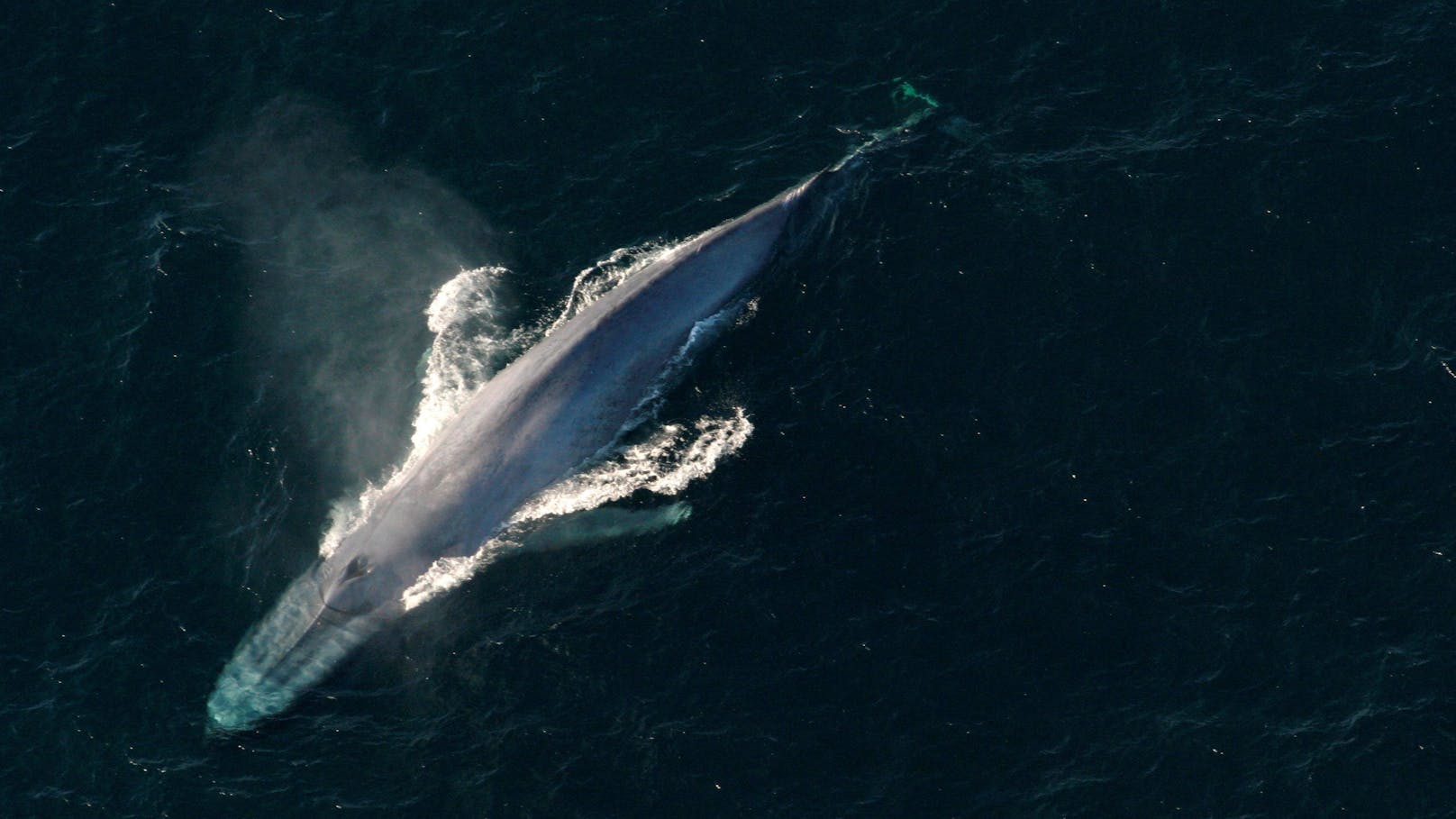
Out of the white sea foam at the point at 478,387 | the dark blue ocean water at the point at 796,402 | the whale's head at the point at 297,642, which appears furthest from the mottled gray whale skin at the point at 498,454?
the dark blue ocean water at the point at 796,402

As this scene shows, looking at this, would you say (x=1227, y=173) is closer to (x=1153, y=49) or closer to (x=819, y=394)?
(x=1153, y=49)

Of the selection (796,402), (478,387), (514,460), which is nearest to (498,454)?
(514,460)

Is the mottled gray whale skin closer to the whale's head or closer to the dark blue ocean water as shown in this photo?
the whale's head

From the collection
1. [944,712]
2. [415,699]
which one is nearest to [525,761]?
[415,699]

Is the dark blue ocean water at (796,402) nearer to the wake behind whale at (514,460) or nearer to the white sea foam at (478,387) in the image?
the white sea foam at (478,387)

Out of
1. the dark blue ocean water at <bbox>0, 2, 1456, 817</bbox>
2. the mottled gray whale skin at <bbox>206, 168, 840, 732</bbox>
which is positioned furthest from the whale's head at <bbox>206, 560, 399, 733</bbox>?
the dark blue ocean water at <bbox>0, 2, 1456, 817</bbox>

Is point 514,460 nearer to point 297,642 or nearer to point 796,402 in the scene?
point 297,642
